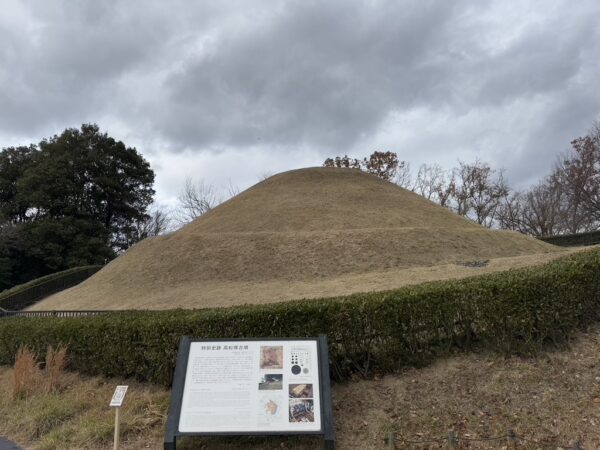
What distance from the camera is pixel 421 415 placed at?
15.8 feet

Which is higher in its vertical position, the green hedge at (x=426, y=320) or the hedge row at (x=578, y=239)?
the hedge row at (x=578, y=239)

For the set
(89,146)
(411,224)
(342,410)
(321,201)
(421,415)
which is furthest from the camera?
(89,146)

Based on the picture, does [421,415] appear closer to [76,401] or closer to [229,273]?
[76,401]

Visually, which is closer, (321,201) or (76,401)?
(76,401)

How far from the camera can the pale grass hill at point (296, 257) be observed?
16281 mm

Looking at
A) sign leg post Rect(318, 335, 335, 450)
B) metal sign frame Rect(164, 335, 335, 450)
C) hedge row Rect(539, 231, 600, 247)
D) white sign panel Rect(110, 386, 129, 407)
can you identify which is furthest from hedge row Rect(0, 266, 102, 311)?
hedge row Rect(539, 231, 600, 247)

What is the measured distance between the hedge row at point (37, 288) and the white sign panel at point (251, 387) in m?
23.3

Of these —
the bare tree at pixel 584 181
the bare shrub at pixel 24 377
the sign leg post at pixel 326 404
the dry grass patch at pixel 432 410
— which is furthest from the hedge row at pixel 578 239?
A: the bare shrub at pixel 24 377

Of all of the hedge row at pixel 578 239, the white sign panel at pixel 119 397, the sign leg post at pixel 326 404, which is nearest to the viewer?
the sign leg post at pixel 326 404

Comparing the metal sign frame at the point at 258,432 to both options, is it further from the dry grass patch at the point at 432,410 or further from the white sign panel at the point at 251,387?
the dry grass patch at the point at 432,410

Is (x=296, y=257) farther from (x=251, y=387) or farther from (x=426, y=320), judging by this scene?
(x=251, y=387)

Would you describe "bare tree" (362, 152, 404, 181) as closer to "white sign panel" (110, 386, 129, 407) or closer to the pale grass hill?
the pale grass hill

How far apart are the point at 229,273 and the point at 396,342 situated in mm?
14409

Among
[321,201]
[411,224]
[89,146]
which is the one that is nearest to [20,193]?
[89,146]
